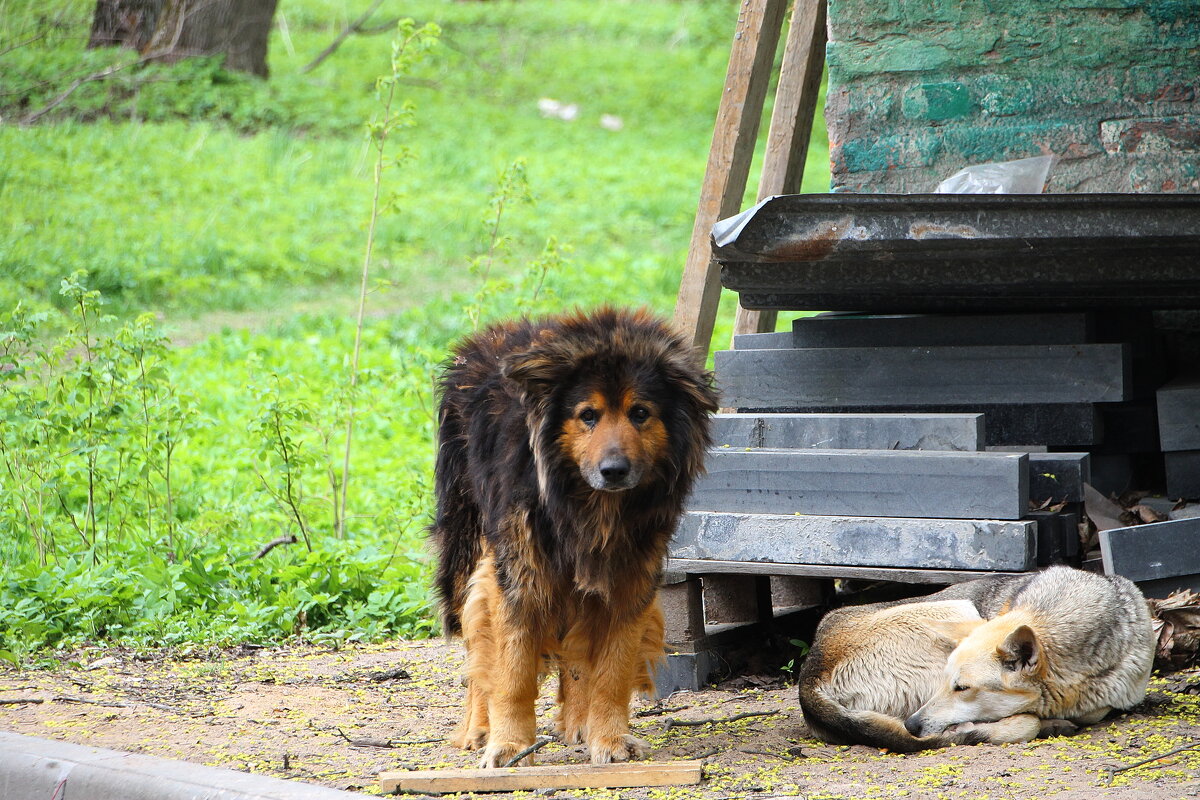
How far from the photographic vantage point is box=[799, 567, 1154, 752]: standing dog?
13.8ft

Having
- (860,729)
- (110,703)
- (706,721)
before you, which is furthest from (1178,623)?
(110,703)

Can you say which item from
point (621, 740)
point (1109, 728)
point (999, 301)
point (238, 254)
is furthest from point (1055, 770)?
point (238, 254)

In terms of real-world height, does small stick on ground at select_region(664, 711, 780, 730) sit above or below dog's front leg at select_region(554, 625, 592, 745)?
below

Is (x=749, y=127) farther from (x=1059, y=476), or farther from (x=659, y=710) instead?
(x=659, y=710)

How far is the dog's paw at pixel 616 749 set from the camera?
404cm

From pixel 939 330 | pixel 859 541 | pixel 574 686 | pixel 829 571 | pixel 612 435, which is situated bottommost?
pixel 574 686

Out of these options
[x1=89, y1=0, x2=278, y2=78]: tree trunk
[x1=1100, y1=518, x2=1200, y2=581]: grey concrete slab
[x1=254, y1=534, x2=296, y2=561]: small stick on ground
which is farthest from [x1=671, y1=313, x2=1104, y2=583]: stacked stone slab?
[x1=89, y1=0, x2=278, y2=78]: tree trunk

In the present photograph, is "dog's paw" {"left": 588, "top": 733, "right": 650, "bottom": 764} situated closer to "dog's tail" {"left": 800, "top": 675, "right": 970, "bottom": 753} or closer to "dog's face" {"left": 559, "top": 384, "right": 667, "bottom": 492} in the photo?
"dog's tail" {"left": 800, "top": 675, "right": 970, "bottom": 753}

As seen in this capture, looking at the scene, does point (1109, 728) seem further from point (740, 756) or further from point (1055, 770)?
point (740, 756)

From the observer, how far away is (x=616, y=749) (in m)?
4.05

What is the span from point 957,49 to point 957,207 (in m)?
1.90

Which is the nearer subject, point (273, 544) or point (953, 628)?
point (953, 628)

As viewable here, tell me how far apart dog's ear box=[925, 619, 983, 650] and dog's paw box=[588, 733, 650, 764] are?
1217 mm

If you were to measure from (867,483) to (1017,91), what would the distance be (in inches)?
89.8
